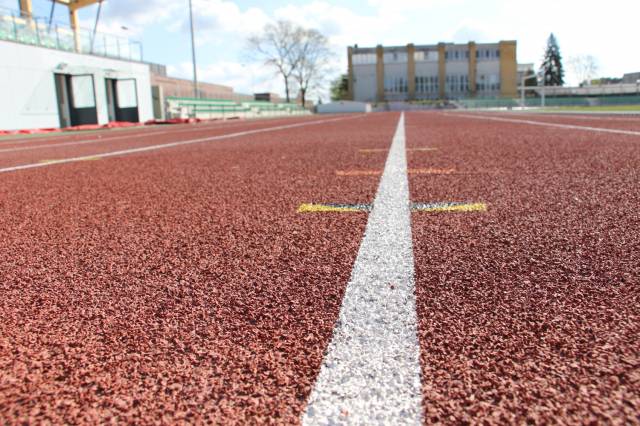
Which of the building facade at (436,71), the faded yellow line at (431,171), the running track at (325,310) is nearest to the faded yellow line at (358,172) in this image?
the faded yellow line at (431,171)

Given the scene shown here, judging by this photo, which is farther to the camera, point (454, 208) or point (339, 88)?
point (339, 88)

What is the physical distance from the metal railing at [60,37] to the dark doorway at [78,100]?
1.39 metres

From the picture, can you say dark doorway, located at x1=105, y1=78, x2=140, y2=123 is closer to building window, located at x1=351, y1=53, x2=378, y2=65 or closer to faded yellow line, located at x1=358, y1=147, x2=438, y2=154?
faded yellow line, located at x1=358, y1=147, x2=438, y2=154

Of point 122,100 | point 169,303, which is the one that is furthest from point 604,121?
point 122,100

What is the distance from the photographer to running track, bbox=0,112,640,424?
0.96 metres

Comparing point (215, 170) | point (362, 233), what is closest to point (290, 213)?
point (362, 233)

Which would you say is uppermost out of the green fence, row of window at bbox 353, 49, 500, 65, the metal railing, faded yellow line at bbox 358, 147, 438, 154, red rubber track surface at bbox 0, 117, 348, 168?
row of window at bbox 353, 49, 500, 65

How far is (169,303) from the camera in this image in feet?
4.80

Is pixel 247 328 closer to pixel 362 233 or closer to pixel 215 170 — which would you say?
pixel 362 233

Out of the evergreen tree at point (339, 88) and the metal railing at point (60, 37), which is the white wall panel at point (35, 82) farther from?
the evergreen tree at point (339, 88)

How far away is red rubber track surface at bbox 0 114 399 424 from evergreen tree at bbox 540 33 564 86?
373 feet

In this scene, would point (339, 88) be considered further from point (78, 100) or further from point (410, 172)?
point (410, 172)

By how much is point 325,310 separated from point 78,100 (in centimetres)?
2671

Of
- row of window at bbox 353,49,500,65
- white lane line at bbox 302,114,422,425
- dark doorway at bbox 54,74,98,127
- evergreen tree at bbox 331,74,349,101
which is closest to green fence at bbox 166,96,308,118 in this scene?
dark doorway at bbox 54,74,98,127
